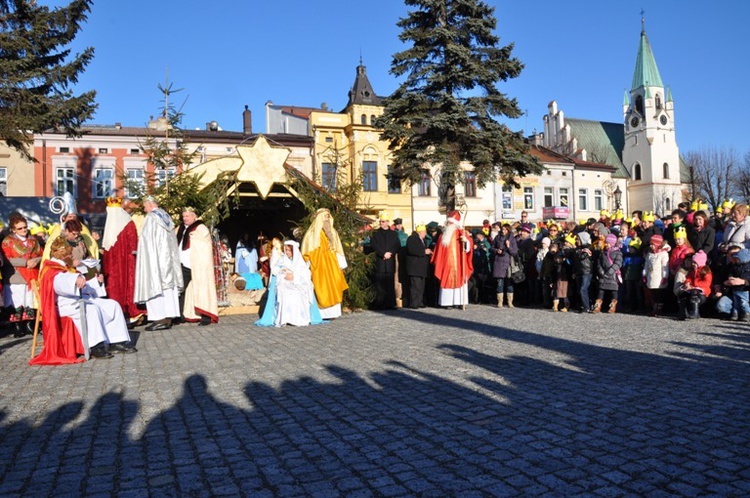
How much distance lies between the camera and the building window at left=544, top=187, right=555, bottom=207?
55.1 m

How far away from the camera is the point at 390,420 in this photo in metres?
4.88

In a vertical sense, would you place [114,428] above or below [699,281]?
below

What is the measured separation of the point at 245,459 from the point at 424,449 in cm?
118

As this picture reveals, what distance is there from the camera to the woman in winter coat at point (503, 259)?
1436cm

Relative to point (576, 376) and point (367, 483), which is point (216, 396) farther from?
point (576, 376)

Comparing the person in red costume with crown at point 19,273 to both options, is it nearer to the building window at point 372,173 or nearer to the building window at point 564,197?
the building window at point 372,173

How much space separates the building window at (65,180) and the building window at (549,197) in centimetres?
3764

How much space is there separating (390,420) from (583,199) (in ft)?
184

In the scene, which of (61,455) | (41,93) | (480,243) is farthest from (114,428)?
(41,93)

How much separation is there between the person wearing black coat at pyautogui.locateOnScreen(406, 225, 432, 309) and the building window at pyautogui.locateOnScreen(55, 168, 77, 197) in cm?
3004

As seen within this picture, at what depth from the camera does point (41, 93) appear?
1870 cm

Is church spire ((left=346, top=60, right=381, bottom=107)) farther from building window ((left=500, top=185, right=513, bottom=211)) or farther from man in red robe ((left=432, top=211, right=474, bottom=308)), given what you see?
man in red robe ((left=432, top=211, right=474, bottom=308))

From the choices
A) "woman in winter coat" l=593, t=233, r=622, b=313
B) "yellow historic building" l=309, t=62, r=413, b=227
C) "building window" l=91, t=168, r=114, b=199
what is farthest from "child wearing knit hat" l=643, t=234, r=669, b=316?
"building window" l=91, t=168, r=114, b=199

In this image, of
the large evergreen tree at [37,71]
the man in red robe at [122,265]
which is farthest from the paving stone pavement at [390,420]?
the large evergreen tree at [37,71]
